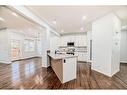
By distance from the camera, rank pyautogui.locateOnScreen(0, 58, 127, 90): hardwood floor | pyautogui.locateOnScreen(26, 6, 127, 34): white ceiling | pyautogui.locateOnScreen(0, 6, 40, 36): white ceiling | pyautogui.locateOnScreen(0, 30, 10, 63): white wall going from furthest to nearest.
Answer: pyautogui.locateOnScreen(0, 30, 10, 63): white wall, pyautogui.locateOnScreen(0, 6, 40, 36): white ceiling, pyautogui.locateOnScreen(26, 6, 127, 34): white ceiling, pyautogui.locateOnScreen(0, 58, 127, 90): hardwood floor

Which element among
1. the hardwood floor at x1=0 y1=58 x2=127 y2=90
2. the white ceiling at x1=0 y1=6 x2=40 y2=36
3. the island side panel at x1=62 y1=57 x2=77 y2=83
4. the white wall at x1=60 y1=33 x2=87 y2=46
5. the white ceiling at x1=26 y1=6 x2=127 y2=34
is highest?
the white ceiling at x1=26 y1=6 x2=127 y2=34

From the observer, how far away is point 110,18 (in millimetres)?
4152

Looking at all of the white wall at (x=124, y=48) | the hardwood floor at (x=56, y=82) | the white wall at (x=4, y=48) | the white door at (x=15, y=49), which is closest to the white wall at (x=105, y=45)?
the hardwood floor at (x=56, y=82)

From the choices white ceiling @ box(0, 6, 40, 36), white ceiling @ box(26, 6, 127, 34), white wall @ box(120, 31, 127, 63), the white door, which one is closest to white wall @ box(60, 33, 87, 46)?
white wall @ box(120, 31, 127, 63)

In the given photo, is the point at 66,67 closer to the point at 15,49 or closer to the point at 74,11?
the point at 74,11

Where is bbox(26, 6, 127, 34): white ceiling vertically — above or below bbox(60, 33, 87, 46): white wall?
above

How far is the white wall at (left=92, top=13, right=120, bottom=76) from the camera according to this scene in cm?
415

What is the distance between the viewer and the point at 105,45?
438 centimetres

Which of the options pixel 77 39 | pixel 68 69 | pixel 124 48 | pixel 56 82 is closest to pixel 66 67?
pixel 68 69

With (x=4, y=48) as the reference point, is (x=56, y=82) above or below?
below

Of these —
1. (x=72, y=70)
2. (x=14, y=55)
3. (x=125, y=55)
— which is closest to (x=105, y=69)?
(x=72, y=70)

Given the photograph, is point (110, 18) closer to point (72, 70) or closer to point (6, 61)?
point (72, 70)

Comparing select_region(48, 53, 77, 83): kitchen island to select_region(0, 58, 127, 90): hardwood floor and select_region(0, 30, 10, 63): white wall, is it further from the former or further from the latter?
select_region(0, 30, 10, 63): white wall

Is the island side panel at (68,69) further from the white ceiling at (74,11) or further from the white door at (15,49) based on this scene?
the white door at (15,49)
